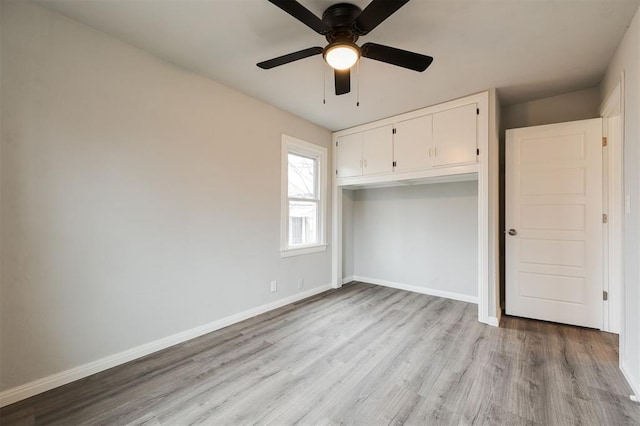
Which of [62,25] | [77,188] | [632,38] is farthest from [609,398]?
[62,25]

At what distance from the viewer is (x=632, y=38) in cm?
184

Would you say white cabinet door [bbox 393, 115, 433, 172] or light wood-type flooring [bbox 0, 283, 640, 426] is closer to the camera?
light wood-type flooring [bbox 0, 283, 640, 426]

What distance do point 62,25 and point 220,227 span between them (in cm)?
187

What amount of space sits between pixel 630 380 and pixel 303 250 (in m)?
3.08

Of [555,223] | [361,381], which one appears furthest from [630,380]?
[361,381]

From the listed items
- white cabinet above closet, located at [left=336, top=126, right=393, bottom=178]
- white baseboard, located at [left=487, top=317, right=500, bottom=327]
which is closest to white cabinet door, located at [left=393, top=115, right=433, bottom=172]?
white cabinet above closet, located at [left=336, top=126, right=393, bottom=178]

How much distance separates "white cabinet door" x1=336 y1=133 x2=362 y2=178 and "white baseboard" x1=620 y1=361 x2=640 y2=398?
306 centimetres

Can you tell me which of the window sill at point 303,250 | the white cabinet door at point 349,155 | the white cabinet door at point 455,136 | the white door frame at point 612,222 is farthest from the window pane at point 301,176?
the white door frame at point 612,222

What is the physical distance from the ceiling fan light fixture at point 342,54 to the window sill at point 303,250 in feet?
7.48

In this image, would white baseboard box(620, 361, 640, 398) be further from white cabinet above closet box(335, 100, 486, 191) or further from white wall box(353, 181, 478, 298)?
white cabinet above closet box(335, 100, 486, 191)

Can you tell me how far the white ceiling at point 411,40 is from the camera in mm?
1743

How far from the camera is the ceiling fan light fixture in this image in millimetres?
1680

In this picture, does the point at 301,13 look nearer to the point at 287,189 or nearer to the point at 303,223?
the point at 287,189

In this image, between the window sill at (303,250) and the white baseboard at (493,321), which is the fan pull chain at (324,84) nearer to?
the window sill at (303,250)
